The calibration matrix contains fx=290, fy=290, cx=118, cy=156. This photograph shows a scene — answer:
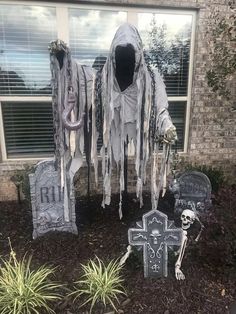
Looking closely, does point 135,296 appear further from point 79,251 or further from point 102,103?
point 102,103

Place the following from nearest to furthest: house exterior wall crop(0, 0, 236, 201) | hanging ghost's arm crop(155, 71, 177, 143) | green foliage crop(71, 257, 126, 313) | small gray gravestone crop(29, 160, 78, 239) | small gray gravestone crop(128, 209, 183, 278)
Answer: green foliage crop(71, 257, 126, 313)
small gray gravestone crop(128, 209, 183, 278)
hanging ghost's arm crop(155, 71, 177, 143)
small gray gravestone crop(29, 160, 78, 239)
house exterior wall crop(0, 0, 236, 201)

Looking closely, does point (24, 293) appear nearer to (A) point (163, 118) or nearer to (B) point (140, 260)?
(B) point (140, 260)

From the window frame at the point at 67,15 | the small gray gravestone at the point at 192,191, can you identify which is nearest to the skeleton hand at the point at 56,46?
the window frame at the point at 67,15

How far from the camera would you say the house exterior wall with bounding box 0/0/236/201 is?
449 cm

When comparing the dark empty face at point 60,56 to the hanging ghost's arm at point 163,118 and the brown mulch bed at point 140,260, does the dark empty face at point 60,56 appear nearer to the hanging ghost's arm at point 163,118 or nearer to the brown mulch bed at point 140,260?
the hanging ghost's arm at point 163,118

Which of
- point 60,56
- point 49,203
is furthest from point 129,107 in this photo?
point 49,203

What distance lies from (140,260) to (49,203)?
136 centimetres

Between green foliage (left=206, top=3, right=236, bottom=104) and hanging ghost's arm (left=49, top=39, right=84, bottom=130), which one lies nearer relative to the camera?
hanging ghost's arm (left=49, top=39, right=84, bottom=130)

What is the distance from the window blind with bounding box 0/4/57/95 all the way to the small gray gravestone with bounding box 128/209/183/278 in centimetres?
281

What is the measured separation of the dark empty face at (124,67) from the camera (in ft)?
10.4

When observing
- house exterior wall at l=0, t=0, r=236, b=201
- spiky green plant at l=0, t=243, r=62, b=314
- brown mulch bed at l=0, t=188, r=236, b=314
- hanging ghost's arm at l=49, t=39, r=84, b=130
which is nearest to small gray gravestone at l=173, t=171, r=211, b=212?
brown mulch bed at l=0, t=188, r=236, b=314

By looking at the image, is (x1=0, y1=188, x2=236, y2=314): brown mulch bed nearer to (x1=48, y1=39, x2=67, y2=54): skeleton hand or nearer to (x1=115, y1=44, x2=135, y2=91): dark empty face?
(x1=115, y1=44, x2=135, y2=91): dark empty face

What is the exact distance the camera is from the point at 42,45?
437 centimetres

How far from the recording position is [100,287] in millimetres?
2520
